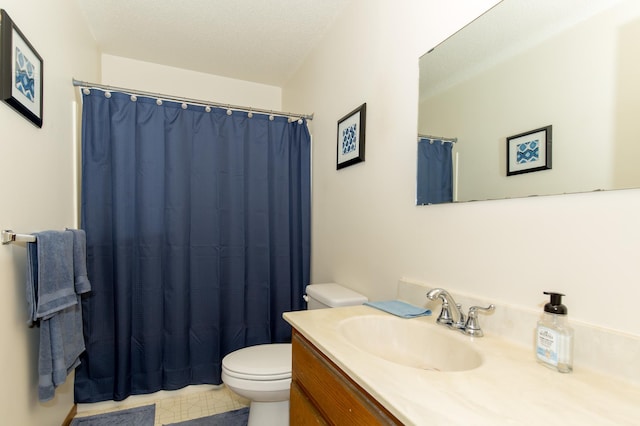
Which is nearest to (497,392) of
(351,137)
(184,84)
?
(351,137)

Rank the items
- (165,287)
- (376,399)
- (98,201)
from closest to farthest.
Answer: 1. (376,399)
2. (98,201)
3. (165,287)

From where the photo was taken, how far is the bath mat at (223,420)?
1712 millimetres

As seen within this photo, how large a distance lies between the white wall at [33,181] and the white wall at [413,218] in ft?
4.46

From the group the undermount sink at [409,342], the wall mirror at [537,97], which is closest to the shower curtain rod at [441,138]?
the wall mirror at [537,97]

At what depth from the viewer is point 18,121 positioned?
112cm

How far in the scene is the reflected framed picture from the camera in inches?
32.8

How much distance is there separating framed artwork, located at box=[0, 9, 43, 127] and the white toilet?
130cm

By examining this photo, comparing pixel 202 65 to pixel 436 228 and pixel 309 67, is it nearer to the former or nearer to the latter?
pixel 309 67

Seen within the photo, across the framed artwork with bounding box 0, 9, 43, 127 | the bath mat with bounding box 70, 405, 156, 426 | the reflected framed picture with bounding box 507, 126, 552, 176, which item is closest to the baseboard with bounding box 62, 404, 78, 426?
the bath mat with bounding box 70, 405, 156, 426

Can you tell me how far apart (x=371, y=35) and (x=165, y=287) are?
5.97 feet

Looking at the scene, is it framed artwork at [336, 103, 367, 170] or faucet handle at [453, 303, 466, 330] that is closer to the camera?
faucet handle at [453, 303, 466, 330]

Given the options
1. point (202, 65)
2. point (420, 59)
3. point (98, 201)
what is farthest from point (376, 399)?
point (202, 65)

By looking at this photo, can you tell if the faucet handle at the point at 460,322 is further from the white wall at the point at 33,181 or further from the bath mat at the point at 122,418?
the bath mat at the point at 122,418

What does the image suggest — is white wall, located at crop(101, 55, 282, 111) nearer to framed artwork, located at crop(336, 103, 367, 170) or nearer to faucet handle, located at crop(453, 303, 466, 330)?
framed artwork, located at crop(336, 103, 367, 170)
